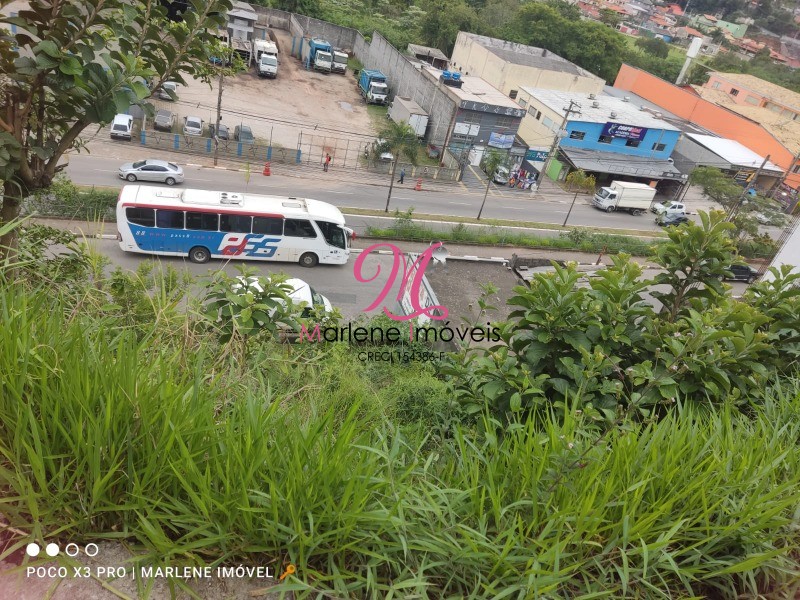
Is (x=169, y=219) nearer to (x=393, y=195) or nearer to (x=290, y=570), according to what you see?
(x=393, y=195)

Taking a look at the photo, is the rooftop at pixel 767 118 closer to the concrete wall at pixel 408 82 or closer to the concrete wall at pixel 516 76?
the concrete wall at pixel 516 76

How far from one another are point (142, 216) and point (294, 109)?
16886 millimetres

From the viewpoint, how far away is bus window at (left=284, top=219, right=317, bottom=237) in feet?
46.3

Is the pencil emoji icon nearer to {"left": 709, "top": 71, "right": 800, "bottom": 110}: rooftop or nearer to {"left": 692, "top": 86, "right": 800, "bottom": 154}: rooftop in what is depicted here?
{"left": 692, "top": 86, "right": 800, "bottom": 154}: rooftop

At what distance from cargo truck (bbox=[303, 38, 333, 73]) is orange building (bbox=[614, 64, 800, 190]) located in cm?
2587

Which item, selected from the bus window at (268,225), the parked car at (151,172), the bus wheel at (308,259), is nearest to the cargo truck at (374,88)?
the parked car at (151,172)

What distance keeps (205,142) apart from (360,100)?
500 inches

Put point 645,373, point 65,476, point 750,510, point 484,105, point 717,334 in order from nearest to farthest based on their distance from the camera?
point 65,476 < point 750,510 < point 645,373 < point 717,334 < point 484,105

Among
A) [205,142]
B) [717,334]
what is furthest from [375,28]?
[717,334]

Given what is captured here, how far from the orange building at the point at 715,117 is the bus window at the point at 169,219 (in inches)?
1355

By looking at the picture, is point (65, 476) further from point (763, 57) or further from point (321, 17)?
point (763, 57)

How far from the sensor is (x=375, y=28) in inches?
1544

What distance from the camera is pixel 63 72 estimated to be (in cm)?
258

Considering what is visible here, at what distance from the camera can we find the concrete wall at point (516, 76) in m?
32.2
